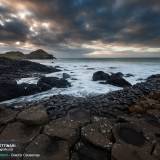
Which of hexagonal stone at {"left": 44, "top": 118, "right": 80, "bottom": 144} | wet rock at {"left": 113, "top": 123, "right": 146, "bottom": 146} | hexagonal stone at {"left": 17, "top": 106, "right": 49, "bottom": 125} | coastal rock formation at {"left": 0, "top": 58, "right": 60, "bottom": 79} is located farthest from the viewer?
coastal rock formation at {"left": 0, "top": 58, "right": 60, "bottom": 79}

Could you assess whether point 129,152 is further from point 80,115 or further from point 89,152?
point 80,115

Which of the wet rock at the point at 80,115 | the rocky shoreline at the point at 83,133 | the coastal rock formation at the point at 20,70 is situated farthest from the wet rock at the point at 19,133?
the coastal rock formation at the point at 20,70

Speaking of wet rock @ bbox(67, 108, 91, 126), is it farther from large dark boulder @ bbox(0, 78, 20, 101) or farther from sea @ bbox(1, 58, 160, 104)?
large dark boulder @ bbox(0, 78, 20, 101)

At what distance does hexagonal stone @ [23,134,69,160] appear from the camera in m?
4.19

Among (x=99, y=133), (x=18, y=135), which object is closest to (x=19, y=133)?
(x=18, y=135)

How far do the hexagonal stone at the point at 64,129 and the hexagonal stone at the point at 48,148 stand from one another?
17cm

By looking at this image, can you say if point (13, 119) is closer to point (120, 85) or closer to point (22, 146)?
point (22, 146)

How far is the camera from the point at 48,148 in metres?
4.41

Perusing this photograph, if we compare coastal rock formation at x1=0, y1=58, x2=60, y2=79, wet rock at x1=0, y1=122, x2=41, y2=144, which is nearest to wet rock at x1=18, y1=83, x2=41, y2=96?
wet rock at x1=0, y1=122, x2=41, y2=144

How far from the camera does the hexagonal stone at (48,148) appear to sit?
13.7ft

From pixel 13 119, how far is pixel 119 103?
4.10 meters

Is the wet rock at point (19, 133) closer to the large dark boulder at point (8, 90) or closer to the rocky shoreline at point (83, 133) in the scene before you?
the rocky shoreline at point (83, 133)

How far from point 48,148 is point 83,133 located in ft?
3.20

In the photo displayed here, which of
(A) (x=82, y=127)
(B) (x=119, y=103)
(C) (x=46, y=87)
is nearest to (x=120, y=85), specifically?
(C) (x=46, y=87)
